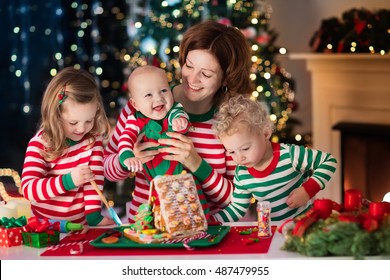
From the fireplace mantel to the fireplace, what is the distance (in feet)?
0.19

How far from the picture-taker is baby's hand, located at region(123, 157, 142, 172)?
2398 millimetres

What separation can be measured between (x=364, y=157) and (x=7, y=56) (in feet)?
7.60

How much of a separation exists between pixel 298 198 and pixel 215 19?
236cm

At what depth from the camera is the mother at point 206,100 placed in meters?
2.46

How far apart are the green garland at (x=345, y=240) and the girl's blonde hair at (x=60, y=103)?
27.3 inches

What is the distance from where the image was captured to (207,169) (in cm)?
248

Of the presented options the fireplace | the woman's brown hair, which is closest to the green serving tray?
the woman's brown hair

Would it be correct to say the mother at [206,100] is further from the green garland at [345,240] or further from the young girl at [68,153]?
the green garland at [345,240]

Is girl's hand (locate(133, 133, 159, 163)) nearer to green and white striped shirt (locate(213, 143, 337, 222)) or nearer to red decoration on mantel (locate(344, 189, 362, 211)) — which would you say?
green and white striped shirt (locate(213, 143, 337, 222))

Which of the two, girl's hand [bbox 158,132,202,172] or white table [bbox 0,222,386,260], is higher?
girl's hand [bbox 158,132,202,172]

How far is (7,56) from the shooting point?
5766mm

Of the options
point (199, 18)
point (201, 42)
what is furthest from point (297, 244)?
point (199, 18)
